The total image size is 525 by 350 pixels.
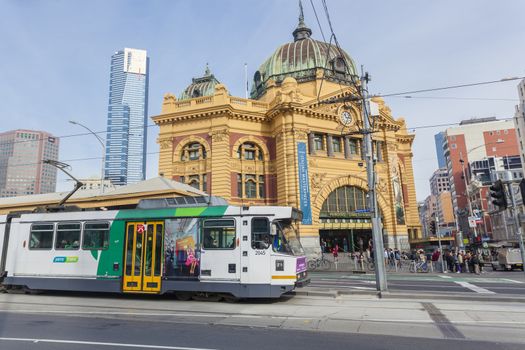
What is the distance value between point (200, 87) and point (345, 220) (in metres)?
27.3

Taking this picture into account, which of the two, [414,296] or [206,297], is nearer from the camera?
[206,297]

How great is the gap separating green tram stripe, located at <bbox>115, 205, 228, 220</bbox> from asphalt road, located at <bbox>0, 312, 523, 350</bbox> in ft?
14.0

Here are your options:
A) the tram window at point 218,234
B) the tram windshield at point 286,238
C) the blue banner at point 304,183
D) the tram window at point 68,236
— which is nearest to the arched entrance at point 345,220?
the blue banner at point 304,183

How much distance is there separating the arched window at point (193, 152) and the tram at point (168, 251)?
979 inches

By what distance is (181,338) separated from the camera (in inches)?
305

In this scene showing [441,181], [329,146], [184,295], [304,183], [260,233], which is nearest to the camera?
[260,233]

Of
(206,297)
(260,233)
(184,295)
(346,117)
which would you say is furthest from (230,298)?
(346,117)

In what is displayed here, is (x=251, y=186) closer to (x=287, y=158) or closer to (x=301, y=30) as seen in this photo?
(x=287, y=158)

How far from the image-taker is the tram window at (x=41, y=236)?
14.7m

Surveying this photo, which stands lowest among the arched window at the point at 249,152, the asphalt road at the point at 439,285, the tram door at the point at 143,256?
the asphalt road at the point at 439,285

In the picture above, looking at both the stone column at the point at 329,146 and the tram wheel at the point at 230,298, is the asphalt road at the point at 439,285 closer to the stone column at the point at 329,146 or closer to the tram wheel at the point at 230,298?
the tram wheel at the point at 230,298

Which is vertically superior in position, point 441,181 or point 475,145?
point 441,181

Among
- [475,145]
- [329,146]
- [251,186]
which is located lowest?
[251,186]

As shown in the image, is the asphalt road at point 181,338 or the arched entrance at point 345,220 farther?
the arched entrance at point 345,220
